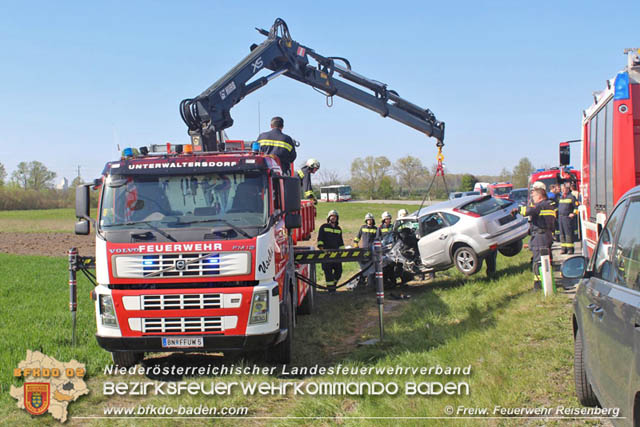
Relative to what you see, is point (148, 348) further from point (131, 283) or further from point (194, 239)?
point (194, 239)

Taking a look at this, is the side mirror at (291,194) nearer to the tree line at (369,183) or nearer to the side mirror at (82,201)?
the side mirror at (82,201)

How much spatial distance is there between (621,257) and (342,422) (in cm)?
271

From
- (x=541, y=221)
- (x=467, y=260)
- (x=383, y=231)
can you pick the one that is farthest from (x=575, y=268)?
(x=383, y=231)

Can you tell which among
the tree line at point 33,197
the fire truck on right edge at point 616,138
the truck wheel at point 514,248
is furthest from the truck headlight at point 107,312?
the tree line at point 33,197

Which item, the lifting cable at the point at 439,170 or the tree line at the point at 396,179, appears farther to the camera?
the tree line at the point at 396,179

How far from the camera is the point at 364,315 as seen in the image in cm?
1070

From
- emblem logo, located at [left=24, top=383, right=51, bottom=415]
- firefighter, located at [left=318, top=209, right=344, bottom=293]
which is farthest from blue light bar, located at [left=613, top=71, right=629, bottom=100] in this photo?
emblem logo, located at [left=24, top=383, right=51, bottom=415]

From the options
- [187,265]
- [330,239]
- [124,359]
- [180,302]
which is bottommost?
[124,359]

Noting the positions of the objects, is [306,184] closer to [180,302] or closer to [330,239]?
[330,239]

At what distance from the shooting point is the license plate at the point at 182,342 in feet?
21.2

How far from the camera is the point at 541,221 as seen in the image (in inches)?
424

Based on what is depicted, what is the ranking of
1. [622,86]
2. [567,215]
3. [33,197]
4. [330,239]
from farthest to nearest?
[33,197], [567,215], [330,239], [622,86]

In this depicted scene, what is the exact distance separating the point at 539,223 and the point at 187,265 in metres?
6.92

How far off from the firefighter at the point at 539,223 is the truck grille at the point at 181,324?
6.41m
